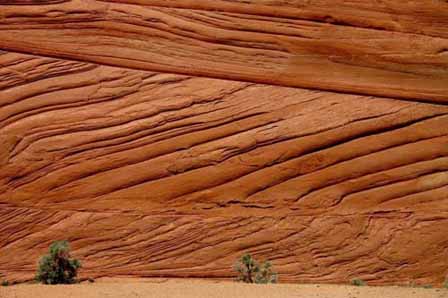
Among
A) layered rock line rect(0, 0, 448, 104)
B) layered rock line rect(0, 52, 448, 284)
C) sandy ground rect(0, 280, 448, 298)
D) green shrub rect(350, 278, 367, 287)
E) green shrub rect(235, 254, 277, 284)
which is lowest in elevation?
sandy ground rect(0, 280, 448, 298)

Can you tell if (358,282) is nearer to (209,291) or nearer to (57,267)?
(209,291)

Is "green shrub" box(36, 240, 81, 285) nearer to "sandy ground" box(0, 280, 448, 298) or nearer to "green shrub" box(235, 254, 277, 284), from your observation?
"sandy ground" box(0, 280, 448, 298)

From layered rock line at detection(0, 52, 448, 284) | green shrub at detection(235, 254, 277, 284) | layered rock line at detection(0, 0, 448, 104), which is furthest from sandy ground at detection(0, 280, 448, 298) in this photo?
layered rock line at detection(0, 0, 448, 104)

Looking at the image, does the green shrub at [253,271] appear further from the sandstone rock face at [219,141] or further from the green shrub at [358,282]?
the green shrub at [358,282]

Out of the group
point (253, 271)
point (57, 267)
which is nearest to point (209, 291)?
point (253, 271)

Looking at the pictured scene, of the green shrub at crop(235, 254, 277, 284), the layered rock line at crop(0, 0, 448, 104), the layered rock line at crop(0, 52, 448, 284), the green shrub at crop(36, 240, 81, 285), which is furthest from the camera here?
the layered rock line at crop(0, 0, 448, 104)

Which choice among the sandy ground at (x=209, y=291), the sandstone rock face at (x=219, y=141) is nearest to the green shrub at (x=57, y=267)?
the sandstone rock face at (x=219, y=141)
